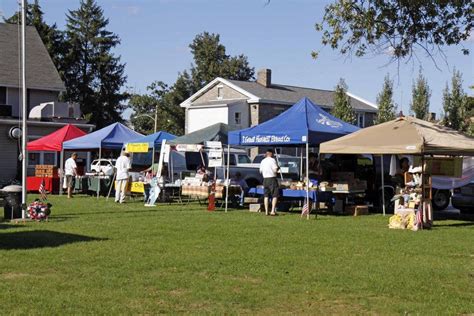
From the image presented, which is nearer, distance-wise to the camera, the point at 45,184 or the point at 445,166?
the point at 445,166

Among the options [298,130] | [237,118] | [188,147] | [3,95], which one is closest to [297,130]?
[298,130]

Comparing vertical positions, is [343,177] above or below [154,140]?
below

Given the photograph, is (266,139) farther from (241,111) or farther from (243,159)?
(241,111)

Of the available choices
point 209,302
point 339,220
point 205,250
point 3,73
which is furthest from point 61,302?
point 3,73

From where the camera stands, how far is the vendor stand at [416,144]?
15109 mm

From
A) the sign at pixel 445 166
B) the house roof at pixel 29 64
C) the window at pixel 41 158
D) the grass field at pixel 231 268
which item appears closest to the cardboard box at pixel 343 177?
the sign at pixel 445 166

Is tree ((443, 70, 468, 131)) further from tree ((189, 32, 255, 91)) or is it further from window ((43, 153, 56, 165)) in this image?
tree ((189, 32, 255, 91))

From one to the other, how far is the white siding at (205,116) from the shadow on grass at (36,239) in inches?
1492

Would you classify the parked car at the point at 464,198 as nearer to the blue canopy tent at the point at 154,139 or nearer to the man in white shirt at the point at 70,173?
the blue canopy tent at the point at 154,139

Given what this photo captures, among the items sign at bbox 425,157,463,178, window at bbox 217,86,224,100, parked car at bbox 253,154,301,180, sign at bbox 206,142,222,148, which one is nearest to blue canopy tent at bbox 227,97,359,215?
sign at bbox 206,142,222,148

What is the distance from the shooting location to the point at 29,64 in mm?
38156

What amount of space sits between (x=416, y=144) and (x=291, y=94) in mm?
37982

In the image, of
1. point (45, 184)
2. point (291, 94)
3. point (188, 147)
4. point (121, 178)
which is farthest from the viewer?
point (291, 94)

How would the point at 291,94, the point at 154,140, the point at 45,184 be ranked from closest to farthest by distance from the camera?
the point at 154,140 → the point at 45,184 → the point at 291,94
